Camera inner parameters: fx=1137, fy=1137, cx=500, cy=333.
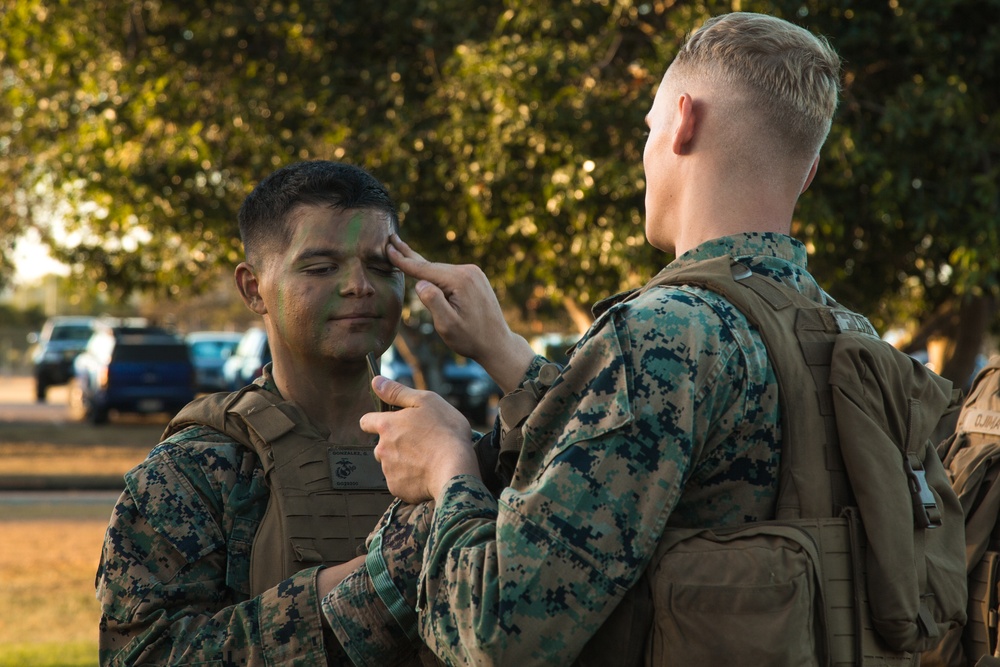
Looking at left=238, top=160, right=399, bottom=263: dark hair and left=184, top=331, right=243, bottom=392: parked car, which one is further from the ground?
left=184, top=331, right=243, bottom=392: parked car

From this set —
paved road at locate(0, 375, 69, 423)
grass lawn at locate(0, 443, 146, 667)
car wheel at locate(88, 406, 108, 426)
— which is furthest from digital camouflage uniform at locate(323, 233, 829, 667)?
paved road at locate(0, 375, 69, 423)

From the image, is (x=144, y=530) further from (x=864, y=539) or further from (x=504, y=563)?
(x=864, y=539)

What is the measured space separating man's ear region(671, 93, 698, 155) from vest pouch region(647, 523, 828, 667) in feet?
2.12

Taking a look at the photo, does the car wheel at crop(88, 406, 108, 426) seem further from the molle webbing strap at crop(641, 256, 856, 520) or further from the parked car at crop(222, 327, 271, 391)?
the molle webbing strap at crop(641, 256, 856, 520)

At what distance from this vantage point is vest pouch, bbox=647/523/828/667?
1.57 metres

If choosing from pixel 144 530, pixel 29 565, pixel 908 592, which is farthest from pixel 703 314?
pixel 29 565

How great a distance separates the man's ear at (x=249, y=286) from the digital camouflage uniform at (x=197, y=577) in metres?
0.40

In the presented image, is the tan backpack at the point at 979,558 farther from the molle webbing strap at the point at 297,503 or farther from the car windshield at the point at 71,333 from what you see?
the car windshield at the point at 71,333

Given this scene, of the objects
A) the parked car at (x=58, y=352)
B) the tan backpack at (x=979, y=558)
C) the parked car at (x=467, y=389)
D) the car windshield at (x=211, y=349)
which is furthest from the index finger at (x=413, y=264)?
the parked car at (x=58, y=352)

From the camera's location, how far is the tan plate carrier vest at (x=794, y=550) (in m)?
1.57

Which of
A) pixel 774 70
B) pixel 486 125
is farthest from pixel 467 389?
pixel 774 70

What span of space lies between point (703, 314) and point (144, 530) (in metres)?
1.15

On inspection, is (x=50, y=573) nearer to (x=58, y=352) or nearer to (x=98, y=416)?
(x=98, y=416)

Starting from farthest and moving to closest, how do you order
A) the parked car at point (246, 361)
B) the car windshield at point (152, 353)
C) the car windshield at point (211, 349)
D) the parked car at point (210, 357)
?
the car windshield at point (211, 349) < the parked car at point (210, 357) < the car windshield at point (152, 353) < the parked car at point (246, 361)
